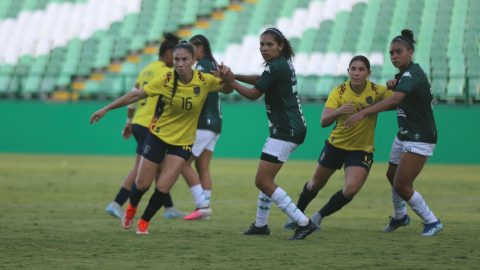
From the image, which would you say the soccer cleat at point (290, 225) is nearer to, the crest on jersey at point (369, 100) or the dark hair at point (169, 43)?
the crest on jersey at point (369, 100)

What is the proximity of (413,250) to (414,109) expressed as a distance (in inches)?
62.5

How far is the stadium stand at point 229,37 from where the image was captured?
19578 millimetres

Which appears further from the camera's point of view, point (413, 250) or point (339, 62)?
point (339, 62)

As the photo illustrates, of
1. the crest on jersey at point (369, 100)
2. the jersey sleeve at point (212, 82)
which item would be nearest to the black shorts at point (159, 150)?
the jersey sleeve at point (212, 82)

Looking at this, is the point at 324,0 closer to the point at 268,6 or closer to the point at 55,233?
the point at 268,6

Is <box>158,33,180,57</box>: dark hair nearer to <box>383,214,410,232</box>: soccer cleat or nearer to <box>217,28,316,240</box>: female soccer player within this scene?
<box>217,28,316,240</box>: female soccer player

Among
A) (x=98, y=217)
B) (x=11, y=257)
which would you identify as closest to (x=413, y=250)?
(x=11, y=257)

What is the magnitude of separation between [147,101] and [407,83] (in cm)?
355

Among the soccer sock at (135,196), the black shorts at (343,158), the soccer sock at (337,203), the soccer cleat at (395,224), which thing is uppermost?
the black shorts at (343,158)

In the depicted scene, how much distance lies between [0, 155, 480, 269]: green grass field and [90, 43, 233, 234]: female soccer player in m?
0.53

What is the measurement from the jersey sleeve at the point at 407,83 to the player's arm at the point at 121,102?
250cm

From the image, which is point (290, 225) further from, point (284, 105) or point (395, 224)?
point (284, 105)

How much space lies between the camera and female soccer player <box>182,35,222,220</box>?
306 inches

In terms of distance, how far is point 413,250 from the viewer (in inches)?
198
